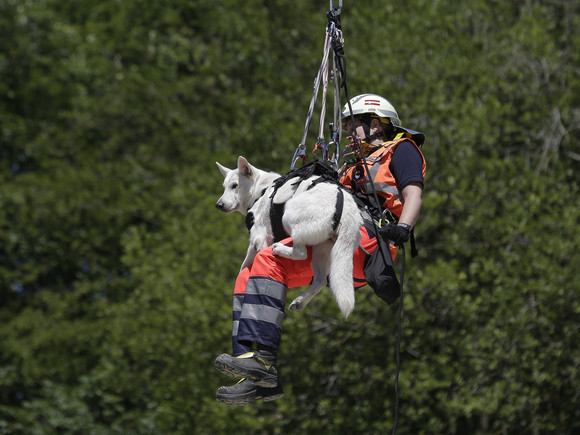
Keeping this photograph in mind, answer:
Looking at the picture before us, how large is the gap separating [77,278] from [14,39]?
5.14m

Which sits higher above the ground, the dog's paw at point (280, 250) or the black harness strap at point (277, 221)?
the black harness strap at point (277, 221)

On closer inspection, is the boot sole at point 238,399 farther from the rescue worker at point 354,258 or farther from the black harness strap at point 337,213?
the black harness strap at point 337,213

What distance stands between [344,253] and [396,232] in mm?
292

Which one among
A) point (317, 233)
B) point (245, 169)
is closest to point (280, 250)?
point (317, 233)

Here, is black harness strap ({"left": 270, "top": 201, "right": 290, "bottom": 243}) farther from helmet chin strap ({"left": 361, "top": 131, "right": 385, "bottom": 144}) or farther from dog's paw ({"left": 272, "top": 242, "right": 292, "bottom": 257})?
helmet chin strap ({"left": 361, "top": 131, "right": 385, "bottom": 144})

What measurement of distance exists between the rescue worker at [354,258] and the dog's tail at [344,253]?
0.16 m

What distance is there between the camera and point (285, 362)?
11.3 m

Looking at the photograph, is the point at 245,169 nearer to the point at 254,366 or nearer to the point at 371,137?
the point at 371,137

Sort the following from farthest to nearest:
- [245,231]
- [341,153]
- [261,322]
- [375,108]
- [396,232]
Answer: [245,231] → [341,153] → [375,108] → [396,232] → [261,322]

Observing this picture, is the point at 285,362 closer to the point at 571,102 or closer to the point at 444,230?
the point at 444,230

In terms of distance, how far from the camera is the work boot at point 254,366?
166 inches

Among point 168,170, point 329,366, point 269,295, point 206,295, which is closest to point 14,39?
point 168,170

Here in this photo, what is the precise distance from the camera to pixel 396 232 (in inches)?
178

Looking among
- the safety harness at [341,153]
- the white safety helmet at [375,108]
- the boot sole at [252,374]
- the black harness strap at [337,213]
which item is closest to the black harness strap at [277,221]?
the safety harness at [341,153]
